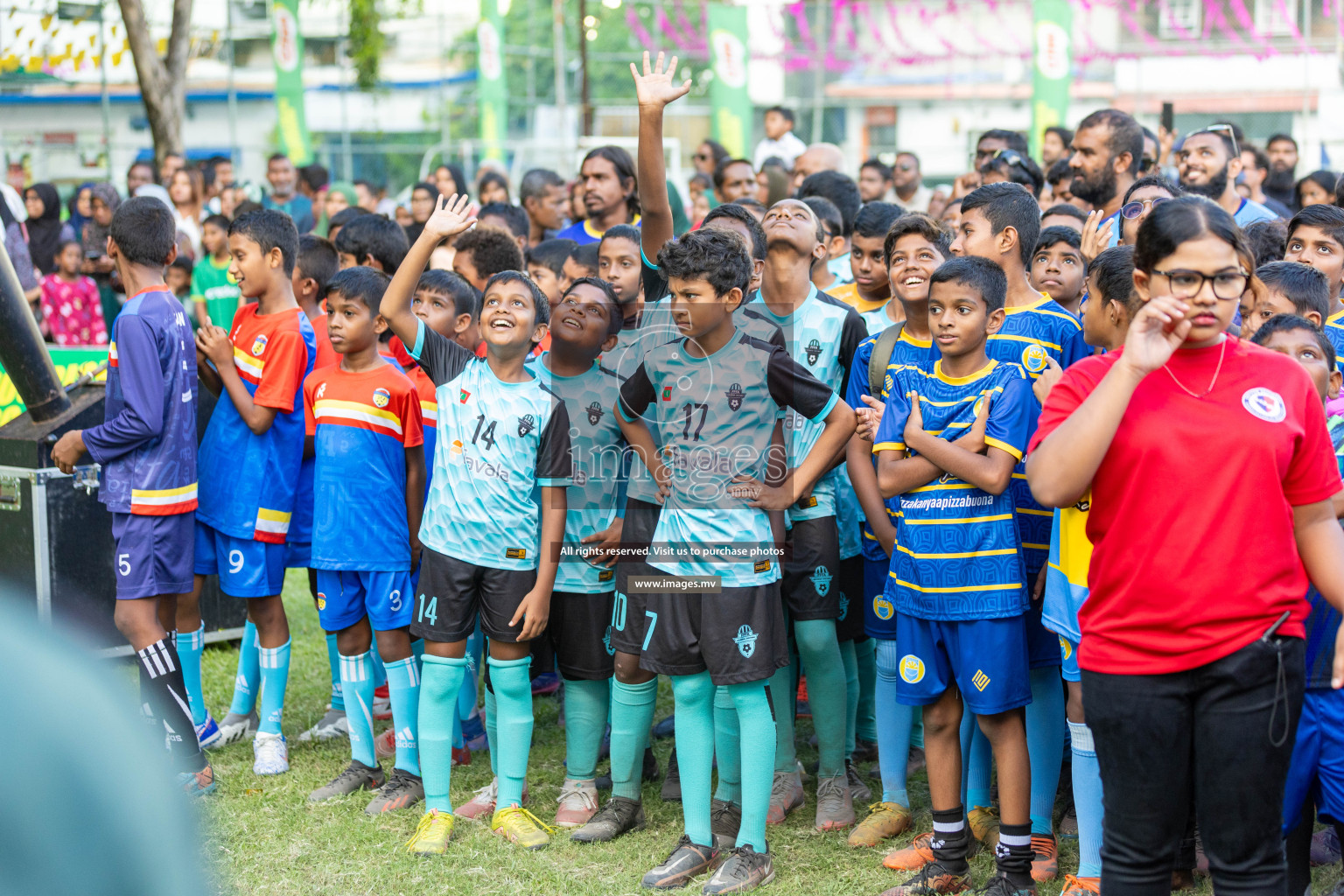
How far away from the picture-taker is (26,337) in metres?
5.08

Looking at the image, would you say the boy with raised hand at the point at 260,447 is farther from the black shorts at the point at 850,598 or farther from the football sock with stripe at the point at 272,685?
the black shorts at the point at 850,598

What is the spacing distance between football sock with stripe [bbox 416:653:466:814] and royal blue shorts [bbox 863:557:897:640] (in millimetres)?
1409

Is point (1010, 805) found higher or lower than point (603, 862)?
higher

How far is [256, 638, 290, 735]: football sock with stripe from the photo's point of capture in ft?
15.7

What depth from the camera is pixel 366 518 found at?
4367 millimetres

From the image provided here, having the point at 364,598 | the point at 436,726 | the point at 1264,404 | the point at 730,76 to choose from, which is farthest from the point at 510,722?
the point at 730,76

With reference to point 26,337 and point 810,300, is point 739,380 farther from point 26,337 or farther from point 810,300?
point 26,337

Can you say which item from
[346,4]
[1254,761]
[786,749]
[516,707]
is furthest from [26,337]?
[346,4]

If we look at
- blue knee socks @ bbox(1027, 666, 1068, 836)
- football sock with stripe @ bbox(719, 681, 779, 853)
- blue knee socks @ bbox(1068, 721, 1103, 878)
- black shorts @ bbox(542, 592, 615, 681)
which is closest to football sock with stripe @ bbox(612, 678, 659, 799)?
black shorts @ bbox(542, 592, 615, 681)

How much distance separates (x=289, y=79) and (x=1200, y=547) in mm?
16098

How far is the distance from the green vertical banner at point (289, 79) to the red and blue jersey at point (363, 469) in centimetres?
1292

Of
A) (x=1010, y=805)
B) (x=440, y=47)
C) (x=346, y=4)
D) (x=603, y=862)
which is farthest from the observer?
(x=440, y=47)

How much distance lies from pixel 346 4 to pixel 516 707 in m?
18.6

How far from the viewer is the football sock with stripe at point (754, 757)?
3705 millimetres
